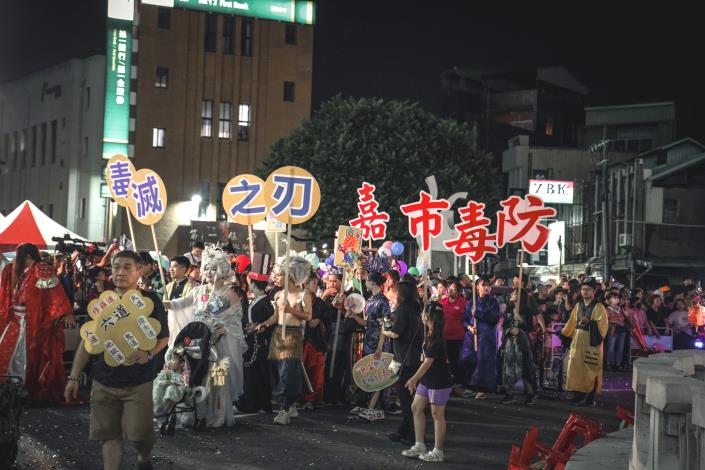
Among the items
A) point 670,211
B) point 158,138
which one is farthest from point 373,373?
point 158,138

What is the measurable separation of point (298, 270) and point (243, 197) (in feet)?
12.3

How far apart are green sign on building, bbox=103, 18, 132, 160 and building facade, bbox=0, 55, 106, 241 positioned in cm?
169

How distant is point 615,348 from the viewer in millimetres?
22234

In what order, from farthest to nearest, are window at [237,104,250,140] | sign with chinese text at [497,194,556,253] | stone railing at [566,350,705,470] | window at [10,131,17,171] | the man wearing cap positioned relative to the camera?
window at [10,131,17,171] < window at [237,104,250,140] < sign with chinese text at [497,194,556,253] < the man wearing cap < stone railing at [566,350,705,470]

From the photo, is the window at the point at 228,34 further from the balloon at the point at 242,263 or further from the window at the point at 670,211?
the balloon at the point at 242,263

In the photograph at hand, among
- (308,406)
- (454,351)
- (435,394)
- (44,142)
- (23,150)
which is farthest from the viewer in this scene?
(23,150)

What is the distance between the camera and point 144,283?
13234mm

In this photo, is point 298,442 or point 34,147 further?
point 34,147

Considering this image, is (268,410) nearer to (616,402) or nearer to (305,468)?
(305,468)

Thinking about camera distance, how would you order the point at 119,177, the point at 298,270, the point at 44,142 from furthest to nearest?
Result: the point at 44,142 → the point at 119,177 → the point at 298,270

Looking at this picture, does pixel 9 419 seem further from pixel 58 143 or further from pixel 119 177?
pixel 58 143

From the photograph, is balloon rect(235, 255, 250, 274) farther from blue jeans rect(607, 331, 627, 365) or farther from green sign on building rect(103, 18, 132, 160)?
green sign on building rect(103, 18, 132, 160)

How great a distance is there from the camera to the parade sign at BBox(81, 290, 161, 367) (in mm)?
7223

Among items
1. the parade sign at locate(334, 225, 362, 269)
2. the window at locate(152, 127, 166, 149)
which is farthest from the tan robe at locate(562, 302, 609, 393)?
the window at locate(152, 127, 166, 149)
